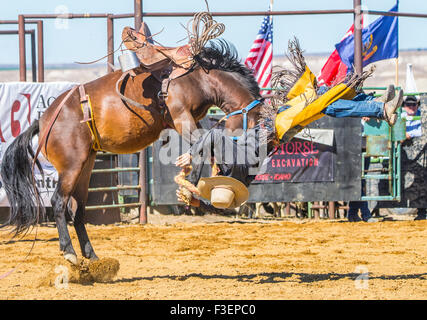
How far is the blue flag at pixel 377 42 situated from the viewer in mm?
11867

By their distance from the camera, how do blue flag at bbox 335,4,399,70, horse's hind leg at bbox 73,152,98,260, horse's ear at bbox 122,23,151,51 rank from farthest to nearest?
blue flag at bbox 335,4,399,70
horse's hind leg at bbox 73,152,98,260
horse's ear at bbox 122,23,151,51

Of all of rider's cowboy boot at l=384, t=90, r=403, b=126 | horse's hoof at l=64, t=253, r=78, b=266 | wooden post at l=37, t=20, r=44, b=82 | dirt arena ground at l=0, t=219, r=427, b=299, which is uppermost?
wooden post at l=37, t=20, r=44, b=82

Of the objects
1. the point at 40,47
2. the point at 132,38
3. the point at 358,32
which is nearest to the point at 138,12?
the point at 40,47

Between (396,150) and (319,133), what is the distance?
4.36ft

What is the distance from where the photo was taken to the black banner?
1009 centimetres

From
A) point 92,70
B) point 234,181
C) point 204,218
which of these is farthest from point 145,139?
point 92,70

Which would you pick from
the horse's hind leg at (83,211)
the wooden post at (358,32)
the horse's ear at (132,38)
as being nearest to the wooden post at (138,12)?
the wooden post at (358,32)

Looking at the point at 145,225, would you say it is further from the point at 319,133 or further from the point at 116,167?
the point at 319,133

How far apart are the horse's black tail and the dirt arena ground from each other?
58cm

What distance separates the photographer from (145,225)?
392 inches

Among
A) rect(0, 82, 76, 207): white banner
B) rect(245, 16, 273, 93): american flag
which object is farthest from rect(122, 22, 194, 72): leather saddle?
rect(245, 16, 273, 93): american flag

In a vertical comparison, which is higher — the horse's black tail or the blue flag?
the blue flag

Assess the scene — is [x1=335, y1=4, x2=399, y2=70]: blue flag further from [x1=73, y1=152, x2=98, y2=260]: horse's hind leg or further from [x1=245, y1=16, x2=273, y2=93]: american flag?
[x1=73, y1=152, x2=98, y2=260]: horse's hind leg

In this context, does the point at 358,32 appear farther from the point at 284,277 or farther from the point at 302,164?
the point at 284,277
